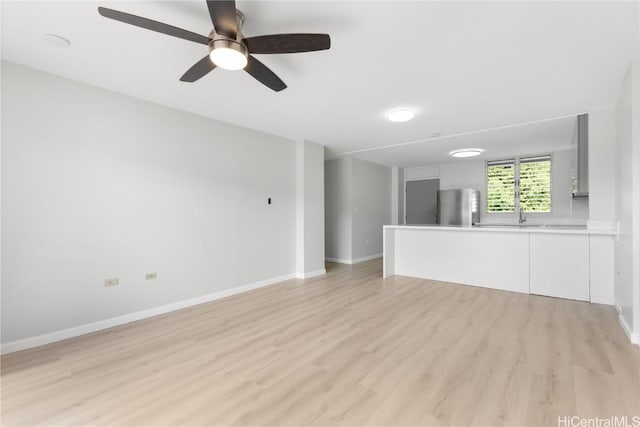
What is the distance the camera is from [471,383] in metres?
1.92

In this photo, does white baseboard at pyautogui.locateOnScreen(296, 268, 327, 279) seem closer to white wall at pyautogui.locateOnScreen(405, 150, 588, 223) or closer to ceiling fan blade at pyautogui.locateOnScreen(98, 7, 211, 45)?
ceiling fan blade at pyautogui.locateOnScreen(98, 7, 211, 45)

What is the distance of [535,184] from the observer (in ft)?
Answer: 20.8

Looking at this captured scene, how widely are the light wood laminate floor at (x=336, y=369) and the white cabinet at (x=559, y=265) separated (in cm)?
39

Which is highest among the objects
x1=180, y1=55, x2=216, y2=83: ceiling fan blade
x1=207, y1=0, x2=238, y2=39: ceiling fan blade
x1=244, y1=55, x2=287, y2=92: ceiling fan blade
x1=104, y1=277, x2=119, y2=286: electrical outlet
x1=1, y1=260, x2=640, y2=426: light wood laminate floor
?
x1=207, y1=0, x2=238, y2=39: ceiling fan blade

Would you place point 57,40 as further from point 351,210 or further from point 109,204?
point 351,210

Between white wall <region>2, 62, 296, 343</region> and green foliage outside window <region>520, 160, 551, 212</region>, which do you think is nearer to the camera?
white wall <region>2, 62, 296, 343</region>

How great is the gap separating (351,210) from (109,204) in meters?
4.71

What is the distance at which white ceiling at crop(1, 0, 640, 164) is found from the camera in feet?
6.06

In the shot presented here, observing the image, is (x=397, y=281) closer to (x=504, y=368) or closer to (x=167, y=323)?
(x=504, y=368)

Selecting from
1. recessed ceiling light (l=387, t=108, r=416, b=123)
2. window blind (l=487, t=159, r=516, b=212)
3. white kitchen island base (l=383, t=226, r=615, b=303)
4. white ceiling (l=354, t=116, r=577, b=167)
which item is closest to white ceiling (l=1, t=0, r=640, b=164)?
recessed ceiling light (l=387, t=108, r=416, b=123)

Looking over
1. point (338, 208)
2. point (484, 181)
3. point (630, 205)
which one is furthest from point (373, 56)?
point (484, 181)

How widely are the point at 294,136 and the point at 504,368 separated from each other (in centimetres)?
420

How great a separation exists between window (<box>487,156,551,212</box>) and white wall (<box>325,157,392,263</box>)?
2.82 m

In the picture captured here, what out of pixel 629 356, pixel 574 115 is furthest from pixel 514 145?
pixel 629 356
